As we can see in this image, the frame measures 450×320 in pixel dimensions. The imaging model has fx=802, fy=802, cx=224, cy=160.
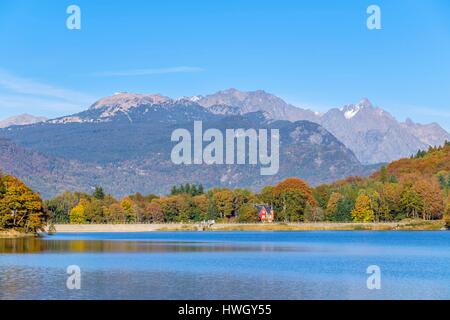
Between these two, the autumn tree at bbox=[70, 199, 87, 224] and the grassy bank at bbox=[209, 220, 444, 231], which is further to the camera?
the autumn tree at bbox=[70, 199, 87, 224]

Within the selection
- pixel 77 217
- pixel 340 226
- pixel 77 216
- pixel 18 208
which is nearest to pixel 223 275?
pixel 18 208

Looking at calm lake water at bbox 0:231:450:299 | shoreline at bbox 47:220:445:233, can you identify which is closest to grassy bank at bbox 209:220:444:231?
shoreline at bbox 47:220:445:233

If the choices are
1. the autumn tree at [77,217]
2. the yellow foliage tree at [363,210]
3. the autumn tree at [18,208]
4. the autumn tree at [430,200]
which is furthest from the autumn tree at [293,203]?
the autumn tree at [18,208]

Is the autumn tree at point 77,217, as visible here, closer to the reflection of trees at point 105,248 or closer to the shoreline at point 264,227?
the shoreline at point 264,227

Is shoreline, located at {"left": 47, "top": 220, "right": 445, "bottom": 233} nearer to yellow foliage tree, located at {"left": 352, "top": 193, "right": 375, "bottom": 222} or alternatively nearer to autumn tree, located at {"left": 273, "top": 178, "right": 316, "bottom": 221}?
yellow foliage tree, located at {"left": 352, "top": 193, "right": 375, "bottom": 222}

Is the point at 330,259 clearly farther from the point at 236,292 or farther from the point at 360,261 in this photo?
the point at 236,292

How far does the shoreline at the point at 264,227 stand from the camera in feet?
528

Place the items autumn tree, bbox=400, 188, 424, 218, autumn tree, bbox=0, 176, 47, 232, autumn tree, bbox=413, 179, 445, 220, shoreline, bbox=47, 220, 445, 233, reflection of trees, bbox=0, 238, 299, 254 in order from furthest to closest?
autumn tree, bbox=413, 179, 445, 220, autumn tree, bbox=400, 188, 424, 218, shoreline, bbox=47, 220, 445, 233, autumn tree, bbox=0, 176, 47, 232, reflection of trees, bbox=0, 238, 299, 254

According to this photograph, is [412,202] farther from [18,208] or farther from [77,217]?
[18,208]

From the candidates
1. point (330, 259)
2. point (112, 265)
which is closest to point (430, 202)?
point (330, 259)

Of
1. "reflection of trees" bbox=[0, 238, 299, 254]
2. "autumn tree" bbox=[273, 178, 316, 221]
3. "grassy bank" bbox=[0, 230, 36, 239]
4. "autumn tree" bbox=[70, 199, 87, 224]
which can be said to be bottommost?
"reflection of trees" bbox=[0, 238, 299, 254]

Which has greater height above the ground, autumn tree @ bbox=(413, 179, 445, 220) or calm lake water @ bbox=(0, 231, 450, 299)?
autumn tree @ bbox=(413, 179, 445, 220)

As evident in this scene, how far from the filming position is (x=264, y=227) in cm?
18012

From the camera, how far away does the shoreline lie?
161m
